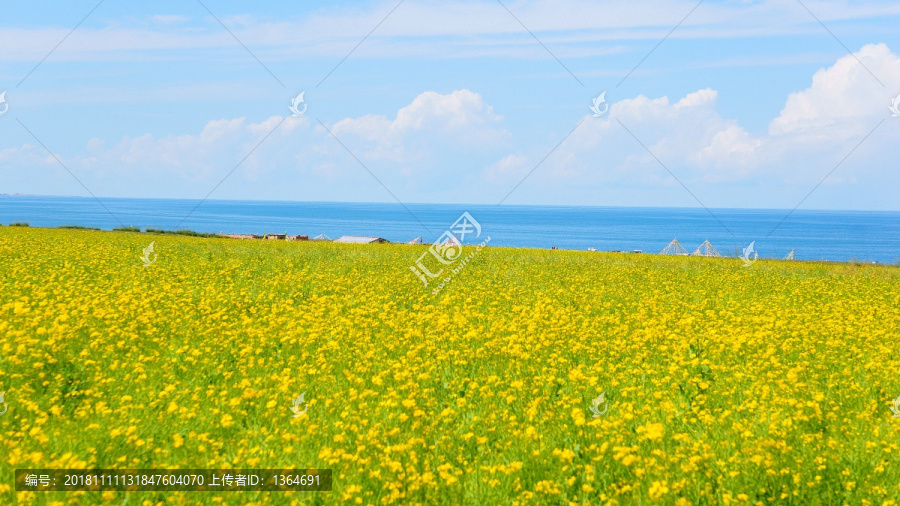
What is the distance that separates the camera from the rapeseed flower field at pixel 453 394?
613 cm

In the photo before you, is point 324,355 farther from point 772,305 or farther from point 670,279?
point 670,279

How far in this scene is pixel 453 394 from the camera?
855 centimetres

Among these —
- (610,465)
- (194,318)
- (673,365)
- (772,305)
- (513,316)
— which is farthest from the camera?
(772,305)

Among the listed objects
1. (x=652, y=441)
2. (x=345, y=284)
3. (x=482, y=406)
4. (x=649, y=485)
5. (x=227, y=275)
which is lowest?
(x=649, y=485)

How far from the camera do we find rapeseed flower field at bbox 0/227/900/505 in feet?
20.1

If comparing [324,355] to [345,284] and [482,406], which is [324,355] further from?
[345,284]

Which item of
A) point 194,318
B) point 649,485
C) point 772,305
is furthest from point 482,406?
point 772,305

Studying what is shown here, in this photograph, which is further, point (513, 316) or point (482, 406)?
point (513, 316)

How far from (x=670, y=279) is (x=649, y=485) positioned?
1976 centimetres

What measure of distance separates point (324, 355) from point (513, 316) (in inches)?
204

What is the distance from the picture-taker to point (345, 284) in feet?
62.3

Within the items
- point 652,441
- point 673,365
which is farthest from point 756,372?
point 652,441

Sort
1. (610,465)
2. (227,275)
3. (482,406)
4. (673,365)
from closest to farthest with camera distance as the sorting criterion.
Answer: (610,465) < (482,406) < (673,365) < (227,275)

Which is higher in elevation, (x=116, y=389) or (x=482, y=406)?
(x=116, y=389)
